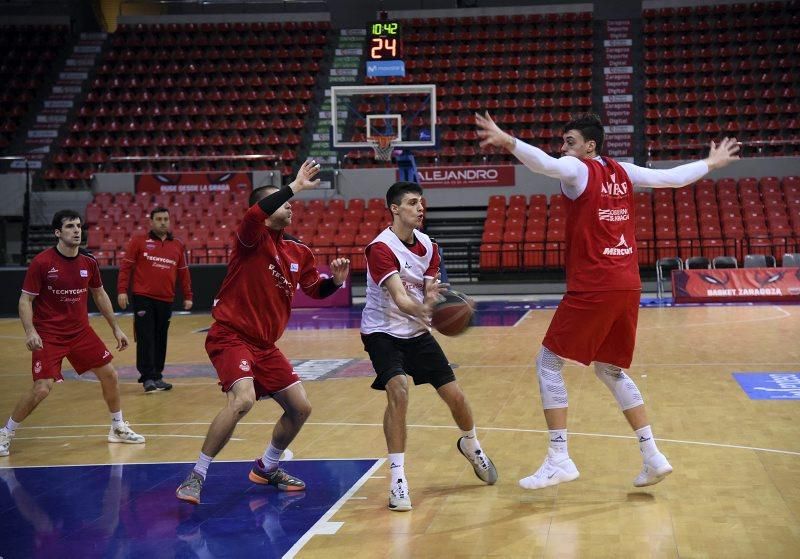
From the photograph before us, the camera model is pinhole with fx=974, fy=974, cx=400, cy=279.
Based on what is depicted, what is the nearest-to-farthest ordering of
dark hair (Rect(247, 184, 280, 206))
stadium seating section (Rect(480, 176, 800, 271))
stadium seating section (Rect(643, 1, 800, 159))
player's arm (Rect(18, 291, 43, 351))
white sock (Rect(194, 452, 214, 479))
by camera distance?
white sock (Rect(194, 452, 214, 479)), dark hair (Rect(247, 184, 280, 206)), player's arm (Rect(18, 291, 43, 351)), stadium seating section (Rect(480, 176, 800, 271)), stadium seating section (Rect(643, 1, 800, 159))

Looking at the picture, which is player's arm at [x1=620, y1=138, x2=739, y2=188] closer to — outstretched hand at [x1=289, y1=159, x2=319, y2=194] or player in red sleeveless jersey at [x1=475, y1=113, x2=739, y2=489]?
player in red sleeveless jersey at [x1=475, y1=113, x2=739, y2=489]

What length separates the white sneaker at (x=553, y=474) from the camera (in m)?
6.14

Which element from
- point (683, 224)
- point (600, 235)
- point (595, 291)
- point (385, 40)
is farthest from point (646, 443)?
point (683, 224)

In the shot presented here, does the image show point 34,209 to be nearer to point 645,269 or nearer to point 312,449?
point 645,269

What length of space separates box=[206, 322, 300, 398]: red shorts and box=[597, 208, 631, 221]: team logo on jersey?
2.26 metres

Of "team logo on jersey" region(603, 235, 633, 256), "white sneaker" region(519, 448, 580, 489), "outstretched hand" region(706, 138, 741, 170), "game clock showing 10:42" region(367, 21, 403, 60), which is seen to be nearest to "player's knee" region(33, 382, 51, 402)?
"white sneaker" region(519, 448, 580, 489)

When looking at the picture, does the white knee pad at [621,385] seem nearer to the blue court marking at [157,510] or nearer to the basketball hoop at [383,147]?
the blue court marking at [157,510]

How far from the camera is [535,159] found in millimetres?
5598

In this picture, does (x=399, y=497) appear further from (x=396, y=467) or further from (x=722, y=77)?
(x=722, y=77)

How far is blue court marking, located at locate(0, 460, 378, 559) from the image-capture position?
17.2 feet

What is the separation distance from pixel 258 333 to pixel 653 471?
2637 millimetres

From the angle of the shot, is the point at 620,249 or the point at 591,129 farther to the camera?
the point at 591,129

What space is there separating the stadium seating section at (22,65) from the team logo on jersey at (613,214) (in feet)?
96.5

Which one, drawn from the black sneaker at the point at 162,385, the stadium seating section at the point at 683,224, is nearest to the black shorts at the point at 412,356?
the black sneaker at the point at 162,385
